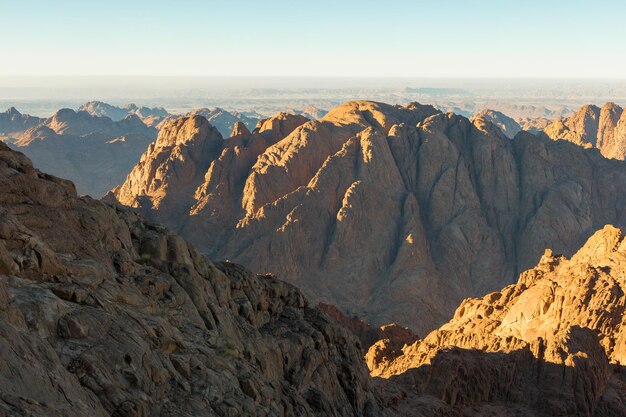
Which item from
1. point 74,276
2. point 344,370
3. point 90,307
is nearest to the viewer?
point 90,307

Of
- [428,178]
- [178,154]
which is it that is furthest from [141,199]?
[428,178]

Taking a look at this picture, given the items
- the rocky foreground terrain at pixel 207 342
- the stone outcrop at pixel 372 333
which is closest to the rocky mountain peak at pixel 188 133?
the stone outcrop at pixel 372 333

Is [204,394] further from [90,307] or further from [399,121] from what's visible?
[399,121]

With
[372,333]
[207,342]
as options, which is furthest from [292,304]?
[372,333]

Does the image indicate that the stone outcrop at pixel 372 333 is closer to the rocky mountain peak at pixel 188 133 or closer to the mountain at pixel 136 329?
the mountain at pixel 136 329

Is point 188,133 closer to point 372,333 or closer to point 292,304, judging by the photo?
point 372,333
